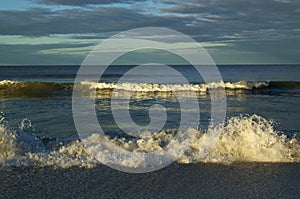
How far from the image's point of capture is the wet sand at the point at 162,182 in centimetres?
513

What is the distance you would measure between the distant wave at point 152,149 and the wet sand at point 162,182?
0.37 metres

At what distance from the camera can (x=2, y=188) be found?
5254 millimetres

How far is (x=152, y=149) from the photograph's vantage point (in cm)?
747

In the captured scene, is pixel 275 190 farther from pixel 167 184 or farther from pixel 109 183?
pixel 109 183

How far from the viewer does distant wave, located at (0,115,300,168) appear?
6.61 metres

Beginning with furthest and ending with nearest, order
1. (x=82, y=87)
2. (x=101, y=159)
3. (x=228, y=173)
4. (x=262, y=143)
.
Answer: (x=82, y=87)
(x=262, y=143)
(x=101, y=159)
(x=228, y=173)

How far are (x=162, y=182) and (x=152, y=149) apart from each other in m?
1.87

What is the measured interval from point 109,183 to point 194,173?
1.36m

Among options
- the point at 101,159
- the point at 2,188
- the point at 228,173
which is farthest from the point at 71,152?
the point at 228,173

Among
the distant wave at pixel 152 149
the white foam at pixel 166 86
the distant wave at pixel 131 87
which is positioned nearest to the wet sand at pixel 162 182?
the distant wave at pixel 152 149

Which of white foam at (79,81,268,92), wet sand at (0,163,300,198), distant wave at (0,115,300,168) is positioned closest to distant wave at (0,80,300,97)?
white foam at (79,81,268,92)

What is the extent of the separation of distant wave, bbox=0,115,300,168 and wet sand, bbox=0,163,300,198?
1.20 ft

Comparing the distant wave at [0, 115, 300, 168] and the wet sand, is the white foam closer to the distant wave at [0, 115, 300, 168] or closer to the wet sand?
the distant wave at [0, 115, 300, 168]

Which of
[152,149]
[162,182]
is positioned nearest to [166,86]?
[152,149]
